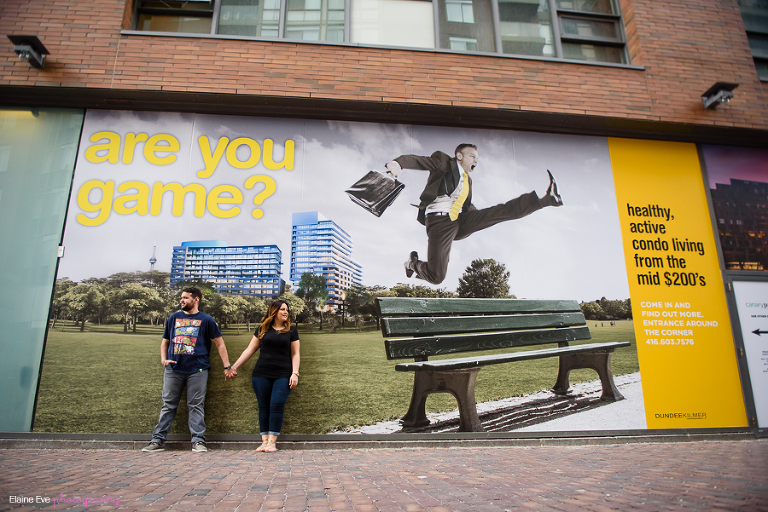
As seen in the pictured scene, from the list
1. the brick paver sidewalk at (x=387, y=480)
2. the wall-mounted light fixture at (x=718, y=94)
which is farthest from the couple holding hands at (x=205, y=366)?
the wall-mounted light fixture at (x=718, y=94)

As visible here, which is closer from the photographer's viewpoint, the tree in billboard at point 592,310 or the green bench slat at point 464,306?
the green bench slat at point 464,306

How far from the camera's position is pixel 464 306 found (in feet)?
18.9

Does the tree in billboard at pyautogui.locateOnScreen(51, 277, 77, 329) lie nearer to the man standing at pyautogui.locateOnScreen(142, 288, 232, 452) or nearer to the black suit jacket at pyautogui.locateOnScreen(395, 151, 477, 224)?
the man standing at pyautogui.locateOnScreen(142, 288, 232, 452)

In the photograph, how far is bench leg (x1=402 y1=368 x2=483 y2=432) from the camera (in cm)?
510

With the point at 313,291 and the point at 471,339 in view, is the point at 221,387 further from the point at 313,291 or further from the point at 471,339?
the point at 471,339

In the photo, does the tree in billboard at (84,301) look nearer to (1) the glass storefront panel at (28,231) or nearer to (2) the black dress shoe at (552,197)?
(1) the glass storefront panel at (28,231)

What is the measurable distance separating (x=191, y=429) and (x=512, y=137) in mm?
5873

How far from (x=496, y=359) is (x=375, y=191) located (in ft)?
9.19

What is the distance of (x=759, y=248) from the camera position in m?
6.69

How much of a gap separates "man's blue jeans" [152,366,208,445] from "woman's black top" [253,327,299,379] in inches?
26.0

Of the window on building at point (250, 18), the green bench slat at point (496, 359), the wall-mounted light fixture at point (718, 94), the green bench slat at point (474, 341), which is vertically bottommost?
the green bench slat at point (496, 359)

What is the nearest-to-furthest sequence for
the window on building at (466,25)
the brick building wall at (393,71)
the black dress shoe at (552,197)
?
1. the brick building wall at (393,71)
2. the black dress shoe at (552,197)
3. the window on building at (466,25)

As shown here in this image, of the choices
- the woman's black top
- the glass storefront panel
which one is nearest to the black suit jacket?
the woman's black top

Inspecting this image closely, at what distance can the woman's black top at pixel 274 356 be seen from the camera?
4793 millimetres
